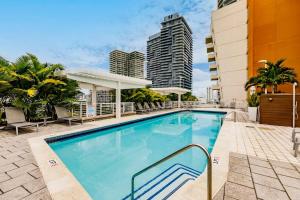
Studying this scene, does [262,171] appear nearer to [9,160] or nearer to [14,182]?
[14,182]

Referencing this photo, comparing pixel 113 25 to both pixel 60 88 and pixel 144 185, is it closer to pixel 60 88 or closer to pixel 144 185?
pixel 60 88

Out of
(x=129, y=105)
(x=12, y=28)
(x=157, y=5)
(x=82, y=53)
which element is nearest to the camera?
(x=12, y=28)

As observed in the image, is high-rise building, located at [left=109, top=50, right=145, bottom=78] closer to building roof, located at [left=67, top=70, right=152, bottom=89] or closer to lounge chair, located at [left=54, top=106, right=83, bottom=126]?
building roof, located at [left=67, top=70, right=152, bottom=89]

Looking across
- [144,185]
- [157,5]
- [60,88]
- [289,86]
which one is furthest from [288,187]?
[157,5]

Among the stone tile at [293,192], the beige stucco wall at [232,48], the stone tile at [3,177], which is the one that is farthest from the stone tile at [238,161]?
the beige stucco wall at [232,48]

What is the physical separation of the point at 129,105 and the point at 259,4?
13.8m

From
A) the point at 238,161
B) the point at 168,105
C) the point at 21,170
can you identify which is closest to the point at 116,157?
the point at 21,170

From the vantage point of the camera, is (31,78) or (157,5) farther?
(157,5)

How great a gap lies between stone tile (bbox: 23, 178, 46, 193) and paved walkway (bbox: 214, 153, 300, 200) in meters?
2.62

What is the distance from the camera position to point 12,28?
12.0 meters

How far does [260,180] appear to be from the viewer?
2.47 metres

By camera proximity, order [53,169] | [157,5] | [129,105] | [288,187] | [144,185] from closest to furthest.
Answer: [288,187]
[53,169]
[144,185]
[129,105]
[157,5]

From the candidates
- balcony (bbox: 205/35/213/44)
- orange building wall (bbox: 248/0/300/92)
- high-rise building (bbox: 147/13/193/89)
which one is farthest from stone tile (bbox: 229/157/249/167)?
high-rise building (bbox: 147/13/193/89)

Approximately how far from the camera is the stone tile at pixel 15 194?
6.89 feet
